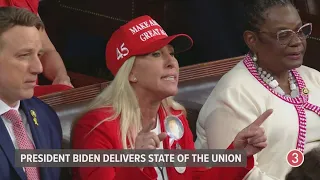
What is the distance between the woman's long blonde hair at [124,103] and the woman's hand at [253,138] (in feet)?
0.90

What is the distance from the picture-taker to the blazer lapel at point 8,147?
219cm

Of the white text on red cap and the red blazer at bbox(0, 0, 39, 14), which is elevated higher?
the white text on red cap

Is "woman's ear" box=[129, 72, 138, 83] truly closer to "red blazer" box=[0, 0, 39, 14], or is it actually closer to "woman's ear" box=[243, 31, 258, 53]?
"woman's ear" box=[243, 31, 258, 53]

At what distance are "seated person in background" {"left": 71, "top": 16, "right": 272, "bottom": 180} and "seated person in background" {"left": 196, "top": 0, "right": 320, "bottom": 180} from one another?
158mm

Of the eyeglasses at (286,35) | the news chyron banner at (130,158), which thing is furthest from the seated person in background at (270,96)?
the news chyron banner at (130,158)

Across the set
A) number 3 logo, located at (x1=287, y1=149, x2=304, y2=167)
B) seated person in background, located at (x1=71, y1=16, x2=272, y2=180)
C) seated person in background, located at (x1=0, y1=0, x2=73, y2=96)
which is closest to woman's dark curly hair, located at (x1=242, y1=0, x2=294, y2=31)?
seated person in background, located at (x1=71, y1=16, x2=272, y2=180)

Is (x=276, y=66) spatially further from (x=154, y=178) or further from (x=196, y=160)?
A: (x=154, y=178)

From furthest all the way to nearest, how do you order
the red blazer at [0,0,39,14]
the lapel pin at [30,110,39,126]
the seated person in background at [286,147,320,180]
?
the red blazer at [0,0,39,14] < the lapel pin at [30,110,39,126] < the seated person in background at [286,147,320,180]

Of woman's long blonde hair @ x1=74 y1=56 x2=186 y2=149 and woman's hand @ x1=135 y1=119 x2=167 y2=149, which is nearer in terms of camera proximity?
woman's hand @ x1=135 y1=119 x2=167 y2=149

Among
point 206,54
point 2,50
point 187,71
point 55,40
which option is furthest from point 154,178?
point 55,40

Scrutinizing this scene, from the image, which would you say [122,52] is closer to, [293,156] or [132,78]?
[132,78]

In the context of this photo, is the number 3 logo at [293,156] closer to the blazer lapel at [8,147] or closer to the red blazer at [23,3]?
the blazer lapel at [8,147]

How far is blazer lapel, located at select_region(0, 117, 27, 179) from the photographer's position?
7.17 feet

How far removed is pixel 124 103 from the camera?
8.01ft
